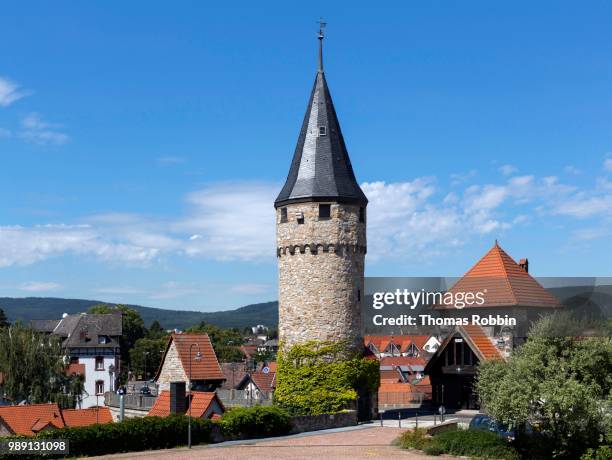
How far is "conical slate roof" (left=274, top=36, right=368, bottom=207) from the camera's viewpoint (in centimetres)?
3756

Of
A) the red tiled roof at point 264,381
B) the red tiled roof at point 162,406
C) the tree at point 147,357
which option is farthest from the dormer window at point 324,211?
the tree at point 147,357

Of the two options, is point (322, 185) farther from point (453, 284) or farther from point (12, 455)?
point (12, 455)

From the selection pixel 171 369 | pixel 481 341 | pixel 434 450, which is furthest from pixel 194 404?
pixel 481 341

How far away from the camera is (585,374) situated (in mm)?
25859

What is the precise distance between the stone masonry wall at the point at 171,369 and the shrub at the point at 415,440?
15.9 metres

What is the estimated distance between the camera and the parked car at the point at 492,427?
1108 inches

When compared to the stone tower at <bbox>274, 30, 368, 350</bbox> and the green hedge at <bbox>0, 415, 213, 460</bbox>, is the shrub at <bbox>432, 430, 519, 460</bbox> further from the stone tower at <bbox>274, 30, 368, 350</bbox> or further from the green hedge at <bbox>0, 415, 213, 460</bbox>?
the stone tower at <bbox>274, 30, 368, 350</bbox>

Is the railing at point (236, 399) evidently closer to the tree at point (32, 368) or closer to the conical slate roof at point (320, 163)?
the conical slate roof at point (320, 163)

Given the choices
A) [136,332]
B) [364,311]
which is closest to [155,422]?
[364,311]

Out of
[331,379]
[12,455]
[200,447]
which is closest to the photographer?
[12,455]

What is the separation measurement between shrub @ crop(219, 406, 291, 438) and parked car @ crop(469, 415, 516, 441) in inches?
303

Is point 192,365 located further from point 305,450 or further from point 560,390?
point 560,390

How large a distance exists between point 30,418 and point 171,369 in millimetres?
8398

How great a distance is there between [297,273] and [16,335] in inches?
819
